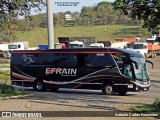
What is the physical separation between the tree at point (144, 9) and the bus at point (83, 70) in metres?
11.8

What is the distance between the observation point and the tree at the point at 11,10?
18.0 m

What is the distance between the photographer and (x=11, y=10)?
18.5m

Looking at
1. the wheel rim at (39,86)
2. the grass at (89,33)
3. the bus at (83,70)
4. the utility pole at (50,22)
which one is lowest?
the grass at (89,33)

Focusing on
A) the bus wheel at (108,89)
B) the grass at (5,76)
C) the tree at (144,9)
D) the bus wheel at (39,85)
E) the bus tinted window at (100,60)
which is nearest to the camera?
the tree at (144,9)

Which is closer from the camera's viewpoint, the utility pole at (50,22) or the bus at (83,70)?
the bus at (83,70)

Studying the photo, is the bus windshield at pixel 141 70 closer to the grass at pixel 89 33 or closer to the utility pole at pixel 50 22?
the utility pole at pixel 50 22

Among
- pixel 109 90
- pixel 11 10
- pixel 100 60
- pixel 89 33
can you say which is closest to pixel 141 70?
pixel 109 90

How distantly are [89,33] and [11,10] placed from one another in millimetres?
91199

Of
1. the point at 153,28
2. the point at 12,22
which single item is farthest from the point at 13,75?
the point at 153,28

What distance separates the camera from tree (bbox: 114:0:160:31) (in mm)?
14273

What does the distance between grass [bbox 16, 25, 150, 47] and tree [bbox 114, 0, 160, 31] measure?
269ft

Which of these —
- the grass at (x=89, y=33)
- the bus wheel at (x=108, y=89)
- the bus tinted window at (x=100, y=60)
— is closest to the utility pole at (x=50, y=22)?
the bus tinted window at (x=100, y=60)

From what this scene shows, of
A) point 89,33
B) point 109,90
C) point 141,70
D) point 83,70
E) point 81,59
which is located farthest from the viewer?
point 89,33

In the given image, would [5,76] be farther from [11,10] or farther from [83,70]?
[11,10]
